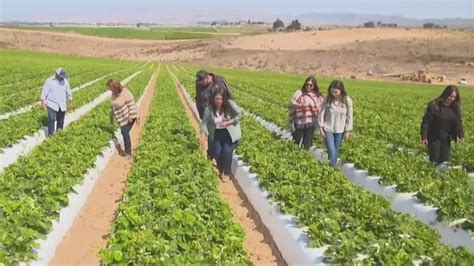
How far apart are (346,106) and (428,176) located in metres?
2.11

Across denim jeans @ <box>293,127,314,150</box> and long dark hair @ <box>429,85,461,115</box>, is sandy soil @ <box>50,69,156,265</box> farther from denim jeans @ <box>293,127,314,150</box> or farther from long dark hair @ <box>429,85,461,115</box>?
long dark hair @ <box>429,85,461,115</box>

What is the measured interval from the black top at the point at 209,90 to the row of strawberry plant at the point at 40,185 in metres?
2.22

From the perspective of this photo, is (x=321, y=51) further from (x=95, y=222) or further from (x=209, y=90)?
(x=95, y=222)

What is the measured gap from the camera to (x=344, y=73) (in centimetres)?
6388

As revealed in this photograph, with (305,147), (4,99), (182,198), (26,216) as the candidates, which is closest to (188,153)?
(305,147)

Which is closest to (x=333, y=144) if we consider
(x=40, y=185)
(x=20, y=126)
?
(x=40, y=185)

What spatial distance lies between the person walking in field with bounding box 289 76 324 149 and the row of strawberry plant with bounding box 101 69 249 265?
228 centimetres

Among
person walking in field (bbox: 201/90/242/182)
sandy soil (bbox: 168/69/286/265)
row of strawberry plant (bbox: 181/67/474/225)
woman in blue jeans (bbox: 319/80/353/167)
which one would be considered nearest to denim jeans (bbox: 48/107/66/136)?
person walking in field (bbox: 201/90/242/182)

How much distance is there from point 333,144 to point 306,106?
111 centimetres

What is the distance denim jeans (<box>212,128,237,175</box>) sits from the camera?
36.9ft

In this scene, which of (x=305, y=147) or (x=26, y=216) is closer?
(x=26, y=216)

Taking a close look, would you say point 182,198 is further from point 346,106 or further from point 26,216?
point 346,106

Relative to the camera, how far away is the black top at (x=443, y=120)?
34.5ft

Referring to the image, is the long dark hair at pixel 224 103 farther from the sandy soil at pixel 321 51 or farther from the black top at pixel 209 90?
the sandy soil at pixel 321 51
